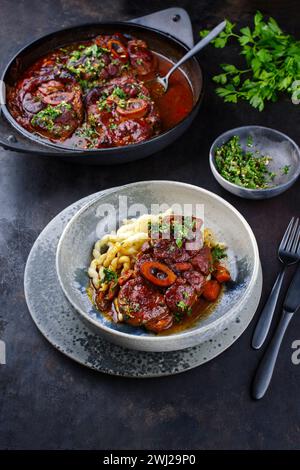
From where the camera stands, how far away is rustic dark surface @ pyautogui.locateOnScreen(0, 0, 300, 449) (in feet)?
8.64

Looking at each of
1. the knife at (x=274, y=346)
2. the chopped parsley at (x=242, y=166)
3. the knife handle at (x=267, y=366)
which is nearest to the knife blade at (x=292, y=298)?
the knife at (x=274, y=346)

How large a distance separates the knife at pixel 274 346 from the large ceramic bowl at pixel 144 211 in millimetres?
230

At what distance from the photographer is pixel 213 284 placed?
2.91 meters

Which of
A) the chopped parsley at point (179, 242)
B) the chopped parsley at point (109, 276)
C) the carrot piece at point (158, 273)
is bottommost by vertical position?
the chopped parsley at point (109, 276)

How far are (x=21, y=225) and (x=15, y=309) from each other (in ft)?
1.98

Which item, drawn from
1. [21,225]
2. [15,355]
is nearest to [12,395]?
[15,355]

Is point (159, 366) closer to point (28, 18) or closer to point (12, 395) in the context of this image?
point (12, 395)

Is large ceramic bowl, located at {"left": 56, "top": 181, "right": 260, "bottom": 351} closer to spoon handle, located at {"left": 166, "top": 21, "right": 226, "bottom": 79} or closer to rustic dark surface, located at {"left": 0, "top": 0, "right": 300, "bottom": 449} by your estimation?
rustic dark surface, located at {"left": 0, "top": 0, "right": 300, "bottom": 449}

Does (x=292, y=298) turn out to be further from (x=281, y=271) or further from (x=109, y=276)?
(x=109, y=276)

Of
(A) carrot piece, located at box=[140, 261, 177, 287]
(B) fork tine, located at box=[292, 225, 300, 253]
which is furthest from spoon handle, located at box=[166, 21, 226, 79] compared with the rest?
(A) carrot piece, located at box=[140, 261, 177, 287]

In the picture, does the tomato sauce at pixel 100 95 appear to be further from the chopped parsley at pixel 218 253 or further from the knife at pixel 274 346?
the knife at pixel 274 346

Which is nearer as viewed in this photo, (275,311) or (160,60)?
(275,311)

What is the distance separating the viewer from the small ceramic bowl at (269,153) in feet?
11.2

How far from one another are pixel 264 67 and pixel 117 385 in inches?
99.6
